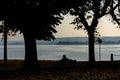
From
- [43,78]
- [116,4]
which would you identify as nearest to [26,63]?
[43,78]

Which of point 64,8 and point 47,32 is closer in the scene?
point 64,8

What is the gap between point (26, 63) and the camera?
101ft

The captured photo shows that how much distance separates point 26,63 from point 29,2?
489 cm

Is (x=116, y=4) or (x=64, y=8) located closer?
(x=64, y=8)

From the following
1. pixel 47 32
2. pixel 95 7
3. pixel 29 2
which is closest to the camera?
pixel 29 2

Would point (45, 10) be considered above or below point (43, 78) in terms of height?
above

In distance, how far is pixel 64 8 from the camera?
29500 mm

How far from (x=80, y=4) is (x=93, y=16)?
4.68m

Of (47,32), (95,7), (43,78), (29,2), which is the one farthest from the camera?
(95,7)

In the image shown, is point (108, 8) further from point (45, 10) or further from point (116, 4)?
point (45, 10)

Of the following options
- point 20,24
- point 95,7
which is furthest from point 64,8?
point 95,7

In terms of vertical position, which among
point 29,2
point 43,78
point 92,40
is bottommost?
point 43,78

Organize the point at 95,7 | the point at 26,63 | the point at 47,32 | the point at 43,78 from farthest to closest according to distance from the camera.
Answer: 1. the point at 95,7
2. the point at 47,32
3. the point at 26,63
4. the point at 43,78

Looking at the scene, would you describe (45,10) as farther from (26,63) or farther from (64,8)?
(26,63)
